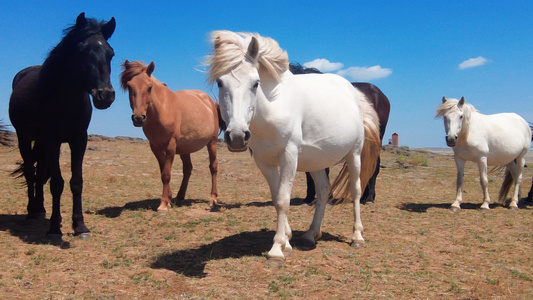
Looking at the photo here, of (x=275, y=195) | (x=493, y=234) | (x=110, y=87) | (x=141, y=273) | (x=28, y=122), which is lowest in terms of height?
(x=141, y=273)

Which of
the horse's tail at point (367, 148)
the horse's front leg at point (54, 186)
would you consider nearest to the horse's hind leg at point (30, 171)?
the horse's front leg at point (54, 186)

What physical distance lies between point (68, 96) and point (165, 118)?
2.07 metres

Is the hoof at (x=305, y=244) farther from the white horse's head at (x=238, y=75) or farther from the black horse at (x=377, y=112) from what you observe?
the black horse at (x=377, y=112)

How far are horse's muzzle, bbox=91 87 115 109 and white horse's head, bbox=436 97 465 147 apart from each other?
6.14 meters

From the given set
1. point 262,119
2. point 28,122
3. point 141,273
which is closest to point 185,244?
point 141,273

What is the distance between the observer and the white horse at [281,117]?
142 inches

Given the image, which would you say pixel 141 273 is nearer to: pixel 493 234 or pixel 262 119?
pixel 262 119

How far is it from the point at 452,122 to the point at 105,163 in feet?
32.9

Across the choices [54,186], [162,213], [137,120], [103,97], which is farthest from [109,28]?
[162,213]

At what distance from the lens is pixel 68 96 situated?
461 centimetres

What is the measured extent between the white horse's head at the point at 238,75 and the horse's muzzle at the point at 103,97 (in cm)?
119

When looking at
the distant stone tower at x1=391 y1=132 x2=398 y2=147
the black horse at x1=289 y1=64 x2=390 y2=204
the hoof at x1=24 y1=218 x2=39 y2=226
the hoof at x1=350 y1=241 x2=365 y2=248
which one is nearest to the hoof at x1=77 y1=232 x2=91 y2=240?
the hoof at x1=24 y1=218 x2=39 y2=226

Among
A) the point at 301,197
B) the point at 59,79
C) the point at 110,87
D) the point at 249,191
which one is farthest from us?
the point at 249,191

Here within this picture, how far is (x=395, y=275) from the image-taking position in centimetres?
384
